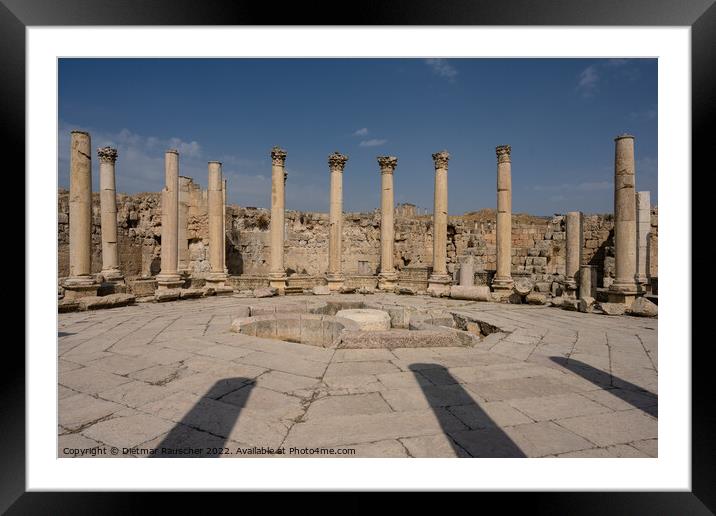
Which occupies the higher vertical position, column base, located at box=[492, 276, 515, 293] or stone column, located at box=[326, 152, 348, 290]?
stone column, located at box=[326, 152, 348, 290]

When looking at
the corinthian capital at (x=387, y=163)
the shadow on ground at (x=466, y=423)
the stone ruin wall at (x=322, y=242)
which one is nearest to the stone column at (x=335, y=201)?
the corinthian capital at (x=387, y=163)

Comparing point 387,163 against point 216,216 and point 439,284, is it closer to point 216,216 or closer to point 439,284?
point 439,284

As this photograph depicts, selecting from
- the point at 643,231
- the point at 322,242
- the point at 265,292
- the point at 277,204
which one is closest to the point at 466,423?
the point at 265,292

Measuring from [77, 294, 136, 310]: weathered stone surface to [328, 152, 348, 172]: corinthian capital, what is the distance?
8.03 metres

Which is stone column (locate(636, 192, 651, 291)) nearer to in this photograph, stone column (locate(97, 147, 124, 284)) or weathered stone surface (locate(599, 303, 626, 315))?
weathered stone surface (locate(599, 303, 626, 315))

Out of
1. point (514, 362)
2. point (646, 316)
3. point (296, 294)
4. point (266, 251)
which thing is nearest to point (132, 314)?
point (296, 294)

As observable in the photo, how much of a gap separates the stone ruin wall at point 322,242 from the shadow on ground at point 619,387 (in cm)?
1423

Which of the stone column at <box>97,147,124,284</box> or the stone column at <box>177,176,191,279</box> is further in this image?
the stone column at <box>177,176,191,279</box>

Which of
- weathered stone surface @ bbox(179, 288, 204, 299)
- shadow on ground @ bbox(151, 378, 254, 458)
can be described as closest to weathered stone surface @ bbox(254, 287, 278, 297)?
weathered stone surface @ bbox(179, 288, 204, 299)

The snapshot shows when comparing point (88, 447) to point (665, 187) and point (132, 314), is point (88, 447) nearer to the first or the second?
point (665, 187)

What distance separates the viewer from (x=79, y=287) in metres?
8.84

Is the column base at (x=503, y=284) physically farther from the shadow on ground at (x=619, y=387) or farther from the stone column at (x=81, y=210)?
the stone column at (x=81, y=210)

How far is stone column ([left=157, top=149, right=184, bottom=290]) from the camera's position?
11.3m

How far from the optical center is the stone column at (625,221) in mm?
8633
